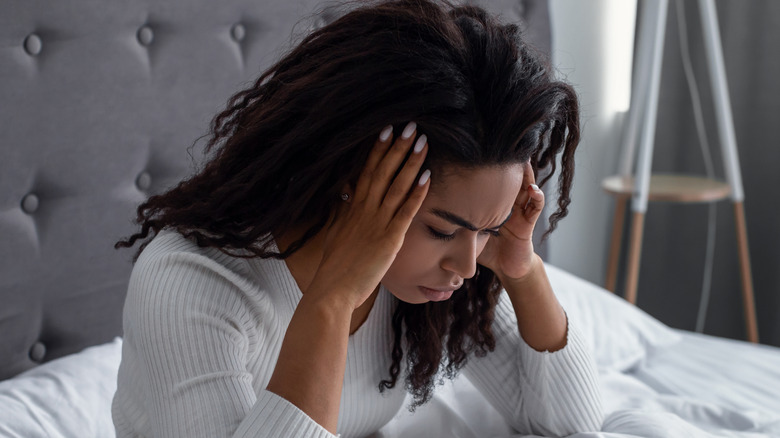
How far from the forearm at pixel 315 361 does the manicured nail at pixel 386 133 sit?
20cm

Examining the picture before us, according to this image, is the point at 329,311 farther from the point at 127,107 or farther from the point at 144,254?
the point at 127,107

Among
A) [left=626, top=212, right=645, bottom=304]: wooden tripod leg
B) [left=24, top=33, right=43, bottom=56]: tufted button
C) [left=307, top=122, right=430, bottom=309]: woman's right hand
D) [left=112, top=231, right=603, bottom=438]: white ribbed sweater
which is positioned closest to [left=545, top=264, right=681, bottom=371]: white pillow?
[left=626, top=212, right=645, bottom=304]: wooden tripod leg

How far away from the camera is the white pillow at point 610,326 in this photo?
1.68 meters

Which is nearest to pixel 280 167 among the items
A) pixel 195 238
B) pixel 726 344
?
pixel 195 238

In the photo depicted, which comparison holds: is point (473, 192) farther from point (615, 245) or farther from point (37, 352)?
point (615, 245)

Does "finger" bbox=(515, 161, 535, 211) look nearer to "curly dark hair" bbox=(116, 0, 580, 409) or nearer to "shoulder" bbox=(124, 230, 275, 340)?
"curly dark hair" bbox=(116, 0, 580, 409)

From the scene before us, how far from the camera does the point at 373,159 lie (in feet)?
2.99

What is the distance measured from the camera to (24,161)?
4.36 ft

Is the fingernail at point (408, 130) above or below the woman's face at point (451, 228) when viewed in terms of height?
above

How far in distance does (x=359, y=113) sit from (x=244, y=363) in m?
0.35

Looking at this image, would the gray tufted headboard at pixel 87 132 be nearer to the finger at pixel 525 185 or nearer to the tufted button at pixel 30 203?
the tufted button at pixel 30 203

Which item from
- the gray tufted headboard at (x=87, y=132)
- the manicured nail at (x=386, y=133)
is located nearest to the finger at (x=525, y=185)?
the manicured nail at (x=386, y=133)

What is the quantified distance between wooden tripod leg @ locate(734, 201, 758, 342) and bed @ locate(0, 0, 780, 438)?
0.58m

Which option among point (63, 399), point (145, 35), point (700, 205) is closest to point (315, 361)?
point (63, 399)
